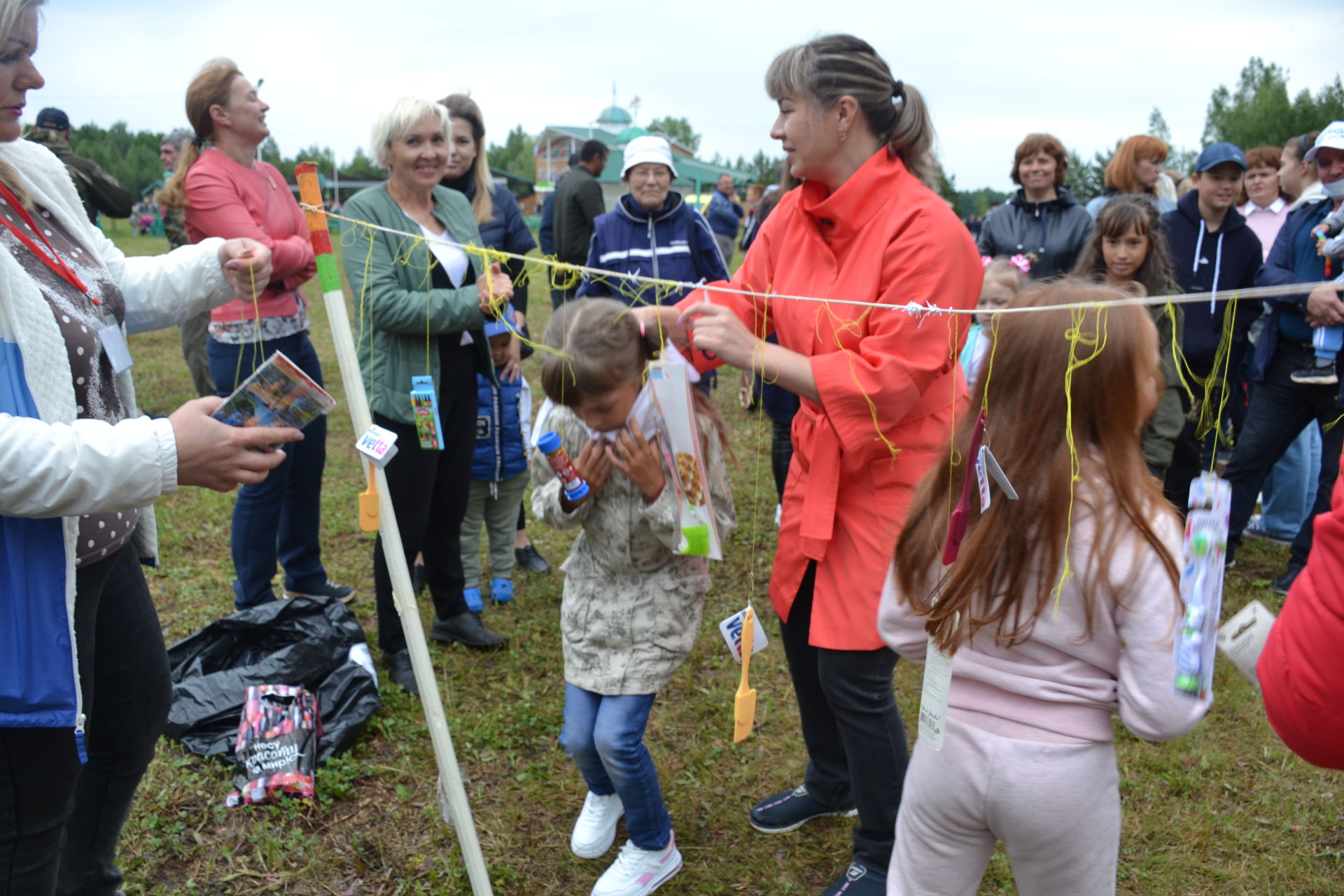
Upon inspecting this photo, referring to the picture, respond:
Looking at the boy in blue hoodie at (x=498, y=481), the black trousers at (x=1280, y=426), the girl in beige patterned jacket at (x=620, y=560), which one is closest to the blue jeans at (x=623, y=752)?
the girl in beige patterned jacket at (x=620, y=560)

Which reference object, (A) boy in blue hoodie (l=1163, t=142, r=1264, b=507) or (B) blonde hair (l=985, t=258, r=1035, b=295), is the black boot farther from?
(A) boy in blue hoodie (l=1163, t=142, r=1264, b=507)

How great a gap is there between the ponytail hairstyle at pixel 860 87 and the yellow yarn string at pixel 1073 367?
76cm

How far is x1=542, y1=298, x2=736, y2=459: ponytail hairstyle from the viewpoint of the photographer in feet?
7.25

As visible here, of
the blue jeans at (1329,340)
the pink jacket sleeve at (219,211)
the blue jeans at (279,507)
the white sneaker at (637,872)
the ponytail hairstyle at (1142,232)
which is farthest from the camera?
the blue jeans at (1329,340)

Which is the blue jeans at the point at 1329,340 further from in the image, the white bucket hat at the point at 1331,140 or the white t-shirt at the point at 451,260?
the white t-shirt at the point at 451,260

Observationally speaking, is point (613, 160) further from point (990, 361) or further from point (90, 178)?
point (990, 361)

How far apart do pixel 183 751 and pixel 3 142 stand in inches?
80.6

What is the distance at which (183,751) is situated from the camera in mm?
2906

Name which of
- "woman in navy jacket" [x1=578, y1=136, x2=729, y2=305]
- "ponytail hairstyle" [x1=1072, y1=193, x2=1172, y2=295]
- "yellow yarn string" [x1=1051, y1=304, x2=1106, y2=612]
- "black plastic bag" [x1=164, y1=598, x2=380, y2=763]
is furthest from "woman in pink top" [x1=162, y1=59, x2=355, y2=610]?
"ponytail hairstyle" [x1=1072, y1=193, x2=1172, y2=295]

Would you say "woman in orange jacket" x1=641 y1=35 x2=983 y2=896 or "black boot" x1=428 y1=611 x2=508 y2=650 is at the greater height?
"woman in orange jacket" x1=641 y1=35 x2=983 y2=896

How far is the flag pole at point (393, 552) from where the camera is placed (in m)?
2.00

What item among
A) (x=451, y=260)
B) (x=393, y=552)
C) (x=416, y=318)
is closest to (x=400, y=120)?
(x=451, y=260)

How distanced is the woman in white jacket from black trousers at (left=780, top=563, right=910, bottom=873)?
1264 mm

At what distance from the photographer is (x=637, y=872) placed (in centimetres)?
239
